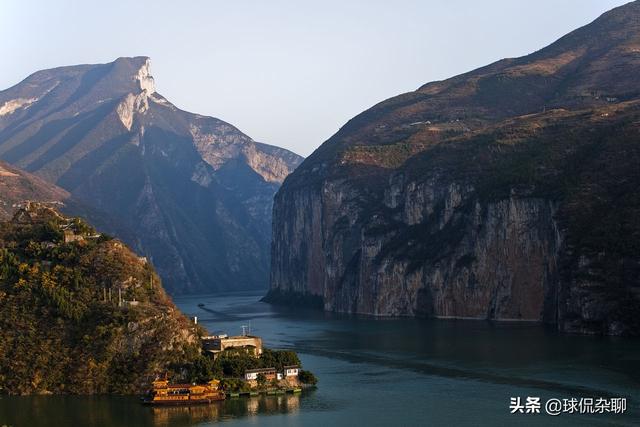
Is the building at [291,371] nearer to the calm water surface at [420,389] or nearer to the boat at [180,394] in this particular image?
the calm water surface at [420,389]

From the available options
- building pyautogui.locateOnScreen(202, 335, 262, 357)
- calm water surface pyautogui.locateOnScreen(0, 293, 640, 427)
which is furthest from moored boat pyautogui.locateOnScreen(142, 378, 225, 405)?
building pyautogui.locateOnScreen(202, 335, 262, 357)

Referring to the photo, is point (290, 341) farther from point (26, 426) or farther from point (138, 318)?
point (26, 426)

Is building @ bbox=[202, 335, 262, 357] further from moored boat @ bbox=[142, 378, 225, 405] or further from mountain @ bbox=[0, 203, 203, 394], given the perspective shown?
moored boat @ bbox=[142, 378, 225, 405]

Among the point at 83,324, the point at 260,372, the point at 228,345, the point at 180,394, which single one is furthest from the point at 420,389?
the point at 83,324

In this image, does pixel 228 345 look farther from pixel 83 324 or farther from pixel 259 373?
→ pixel 83 324

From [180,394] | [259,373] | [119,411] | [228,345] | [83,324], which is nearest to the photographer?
[119,411]
